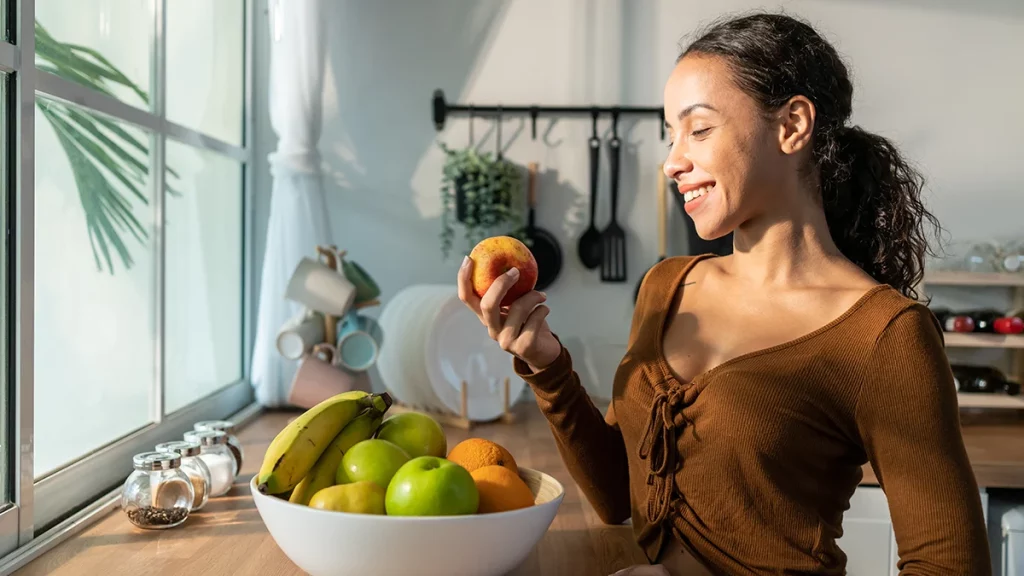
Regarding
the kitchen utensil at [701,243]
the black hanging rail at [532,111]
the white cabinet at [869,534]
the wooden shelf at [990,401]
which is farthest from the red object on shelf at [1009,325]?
the black hanging rail at [532,111]

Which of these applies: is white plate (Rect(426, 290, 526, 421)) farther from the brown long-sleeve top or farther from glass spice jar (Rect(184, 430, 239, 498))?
the brown long-sleeve top

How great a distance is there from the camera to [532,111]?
6.90 feet

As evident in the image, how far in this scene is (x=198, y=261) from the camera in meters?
1.79

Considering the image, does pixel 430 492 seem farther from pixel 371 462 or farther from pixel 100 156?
pixel 100 156

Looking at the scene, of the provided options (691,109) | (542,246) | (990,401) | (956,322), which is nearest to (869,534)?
(990,401)

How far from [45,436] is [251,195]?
1064 mm

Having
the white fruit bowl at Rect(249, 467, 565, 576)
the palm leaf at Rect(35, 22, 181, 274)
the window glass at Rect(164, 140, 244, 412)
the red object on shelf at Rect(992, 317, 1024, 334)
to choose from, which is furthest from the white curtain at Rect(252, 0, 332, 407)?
the red object on shelf at Rect(992, 317, 1024, 334)

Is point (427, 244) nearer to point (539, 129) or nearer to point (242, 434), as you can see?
point (539, 129)

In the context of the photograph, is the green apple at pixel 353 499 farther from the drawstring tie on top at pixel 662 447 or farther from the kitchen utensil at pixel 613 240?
the kitchen utensil at pixel 613 240

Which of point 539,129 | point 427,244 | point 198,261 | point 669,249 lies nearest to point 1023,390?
point 669,249

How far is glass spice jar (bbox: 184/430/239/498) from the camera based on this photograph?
1.18 meters

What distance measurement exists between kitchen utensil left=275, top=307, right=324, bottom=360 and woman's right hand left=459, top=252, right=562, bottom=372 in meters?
0.93

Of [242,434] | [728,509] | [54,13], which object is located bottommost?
[242,434]

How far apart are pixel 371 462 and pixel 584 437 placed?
309 millimetres
